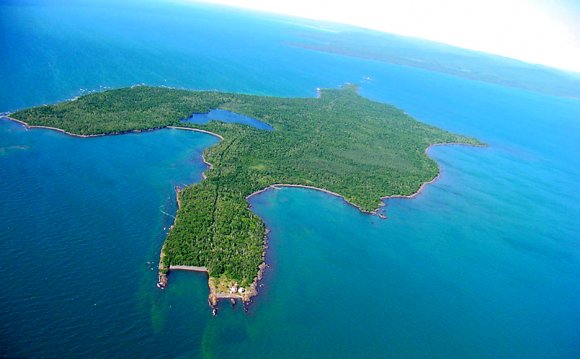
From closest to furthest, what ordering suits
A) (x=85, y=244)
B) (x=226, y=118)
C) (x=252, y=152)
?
(x=85, y=244), (x=252, y=152), (x=226, y=118)

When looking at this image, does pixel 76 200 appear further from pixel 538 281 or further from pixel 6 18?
pixel 6 18

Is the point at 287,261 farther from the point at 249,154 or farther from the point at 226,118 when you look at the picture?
the point at 226,118

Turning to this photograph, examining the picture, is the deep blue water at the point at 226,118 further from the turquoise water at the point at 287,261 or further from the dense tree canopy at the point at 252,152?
the turquoise water at the point at 287,261

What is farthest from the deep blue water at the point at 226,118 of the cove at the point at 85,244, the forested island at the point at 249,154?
the cove at the point at 85,244

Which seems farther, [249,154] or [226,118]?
[226,118]

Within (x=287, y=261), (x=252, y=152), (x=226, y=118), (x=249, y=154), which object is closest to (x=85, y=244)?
(x=287, y=261)

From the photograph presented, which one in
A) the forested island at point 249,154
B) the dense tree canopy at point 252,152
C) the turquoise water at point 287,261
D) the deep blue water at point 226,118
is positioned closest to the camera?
the turquoise water at point 287,261
